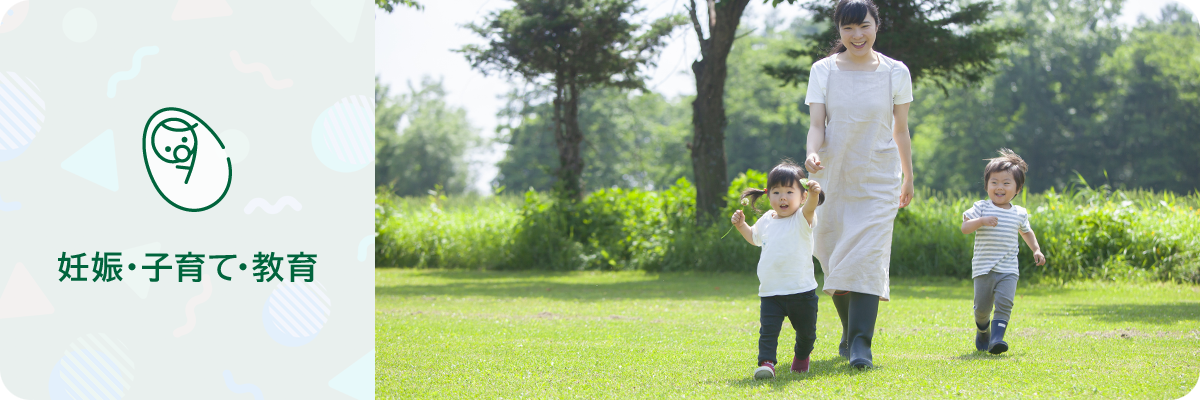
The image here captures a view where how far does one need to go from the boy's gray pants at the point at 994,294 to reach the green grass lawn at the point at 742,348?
0.22 metres

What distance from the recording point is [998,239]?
14.2ft

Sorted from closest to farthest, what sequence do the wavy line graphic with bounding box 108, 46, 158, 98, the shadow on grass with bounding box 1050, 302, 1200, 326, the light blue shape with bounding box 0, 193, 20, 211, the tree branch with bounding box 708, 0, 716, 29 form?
the light blue shape with bounding box 0, 193, 20, 211, the wavy line graphic with bounding box 108, 46, 158, 98, the shadow on grass with bounding box 1050, 302, 1200, 326, the tree branch with bounding box 708, 0, 716, 29

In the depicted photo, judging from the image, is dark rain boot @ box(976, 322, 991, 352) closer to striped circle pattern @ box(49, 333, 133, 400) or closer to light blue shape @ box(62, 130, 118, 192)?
striped circle pattern @ box(49, 333, 133, 400)

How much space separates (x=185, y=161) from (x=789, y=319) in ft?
8.09

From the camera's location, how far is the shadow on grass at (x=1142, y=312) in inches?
226

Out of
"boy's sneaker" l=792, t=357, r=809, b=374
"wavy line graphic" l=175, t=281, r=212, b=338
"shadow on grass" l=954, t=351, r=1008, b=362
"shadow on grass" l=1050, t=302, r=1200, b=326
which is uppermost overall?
"wavy line graphic" l=175, t=281, r=212, b=338

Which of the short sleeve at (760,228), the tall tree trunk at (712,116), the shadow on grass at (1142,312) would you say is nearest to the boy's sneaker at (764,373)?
the short sleeve at (760,228)

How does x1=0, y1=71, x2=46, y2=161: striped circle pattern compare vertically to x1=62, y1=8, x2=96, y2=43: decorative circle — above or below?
below

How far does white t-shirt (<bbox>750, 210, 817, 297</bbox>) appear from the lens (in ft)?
11.8

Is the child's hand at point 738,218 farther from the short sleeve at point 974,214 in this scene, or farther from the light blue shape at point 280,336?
the light blue shape at point 280,336

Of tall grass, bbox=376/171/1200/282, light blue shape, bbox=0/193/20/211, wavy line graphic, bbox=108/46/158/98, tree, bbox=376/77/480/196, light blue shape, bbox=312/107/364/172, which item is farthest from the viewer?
tree, bbox=376/77/480/196

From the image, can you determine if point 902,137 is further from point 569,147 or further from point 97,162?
point 569,147

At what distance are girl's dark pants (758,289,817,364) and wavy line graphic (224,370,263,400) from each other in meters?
1.99

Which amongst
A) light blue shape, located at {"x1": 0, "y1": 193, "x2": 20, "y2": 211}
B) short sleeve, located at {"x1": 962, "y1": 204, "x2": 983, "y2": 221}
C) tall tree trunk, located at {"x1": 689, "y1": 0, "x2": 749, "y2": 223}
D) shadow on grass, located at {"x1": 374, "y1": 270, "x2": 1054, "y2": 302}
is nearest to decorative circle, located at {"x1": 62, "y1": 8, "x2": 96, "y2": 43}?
light blue shape, located at {"x1": 0, "y1": 193, "x2": 20, "y2": 211}
